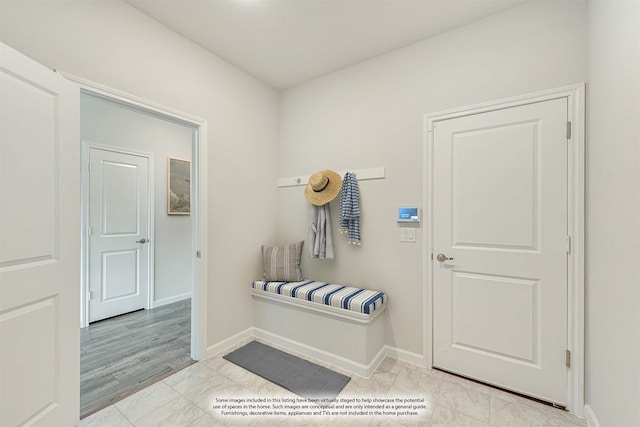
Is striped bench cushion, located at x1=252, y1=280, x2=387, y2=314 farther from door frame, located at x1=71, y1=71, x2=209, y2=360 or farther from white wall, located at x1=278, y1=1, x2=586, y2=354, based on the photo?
door frame, located at x1=71, y1=71, x2=209, y2=360

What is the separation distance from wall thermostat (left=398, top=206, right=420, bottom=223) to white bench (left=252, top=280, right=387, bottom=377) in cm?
68

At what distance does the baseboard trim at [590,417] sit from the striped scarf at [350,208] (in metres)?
1.75

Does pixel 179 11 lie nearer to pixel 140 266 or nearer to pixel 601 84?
pixel 601 84

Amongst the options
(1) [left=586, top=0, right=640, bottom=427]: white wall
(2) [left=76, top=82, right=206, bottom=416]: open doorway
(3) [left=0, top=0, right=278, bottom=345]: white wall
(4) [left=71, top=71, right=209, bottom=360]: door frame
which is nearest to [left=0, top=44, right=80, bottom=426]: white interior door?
(3) [left=0, top=0, right=278, bottom=345]: white wall

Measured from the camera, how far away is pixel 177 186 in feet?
12.3

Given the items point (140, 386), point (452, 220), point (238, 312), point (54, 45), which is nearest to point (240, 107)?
point (54, 45)

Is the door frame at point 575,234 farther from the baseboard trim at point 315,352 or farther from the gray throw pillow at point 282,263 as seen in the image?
the gray throw pillow at point 282,263

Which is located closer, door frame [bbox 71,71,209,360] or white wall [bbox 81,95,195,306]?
door frame [bbox 71,71,209,360]

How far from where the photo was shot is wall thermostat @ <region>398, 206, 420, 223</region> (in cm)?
214

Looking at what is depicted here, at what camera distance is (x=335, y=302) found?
2.14 m

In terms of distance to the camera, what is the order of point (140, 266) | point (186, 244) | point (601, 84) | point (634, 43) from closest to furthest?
1. point (634, 43)
2. point (601, 84)
3. point (140, 266)
4. point (186, 244)

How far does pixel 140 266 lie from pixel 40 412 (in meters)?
2.31

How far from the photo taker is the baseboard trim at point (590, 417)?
1.45 meters

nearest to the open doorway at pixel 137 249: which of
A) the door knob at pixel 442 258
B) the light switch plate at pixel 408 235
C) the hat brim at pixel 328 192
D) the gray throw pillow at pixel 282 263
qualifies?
the gray throw pillow at pixel 282 263
